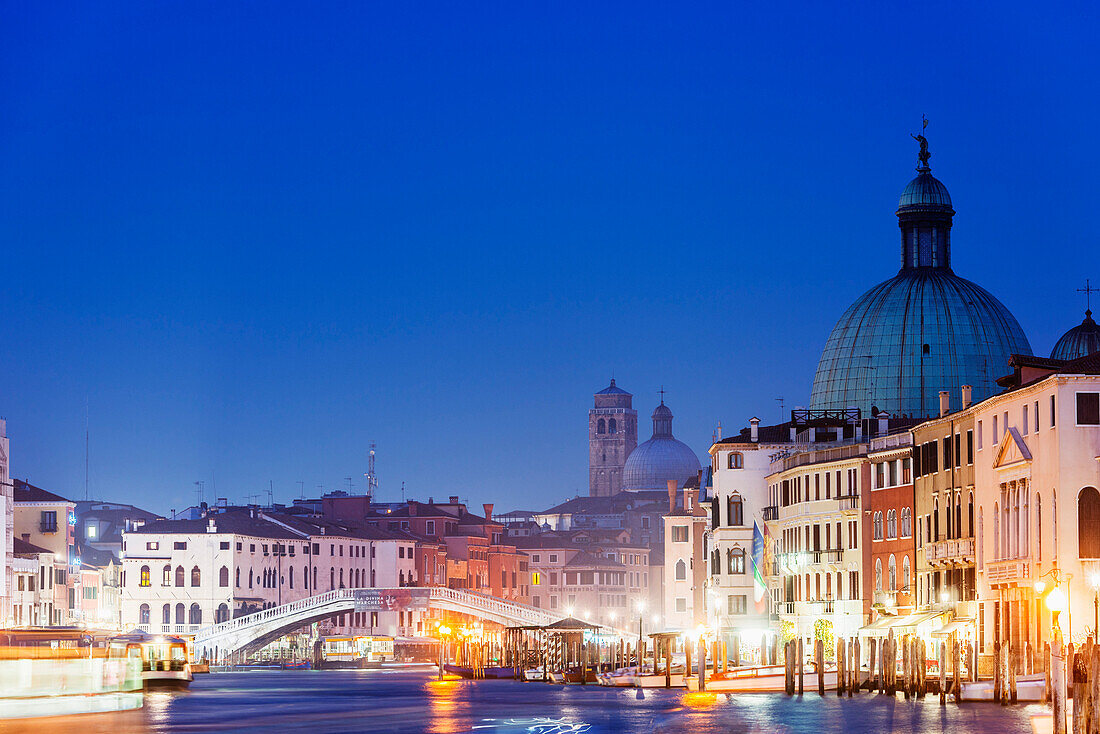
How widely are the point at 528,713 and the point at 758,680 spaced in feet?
23.0

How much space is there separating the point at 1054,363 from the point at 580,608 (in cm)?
6725

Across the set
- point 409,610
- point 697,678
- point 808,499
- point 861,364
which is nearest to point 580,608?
point 409,610

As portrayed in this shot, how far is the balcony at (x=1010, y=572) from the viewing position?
149 feet

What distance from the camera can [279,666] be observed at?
3430 inches

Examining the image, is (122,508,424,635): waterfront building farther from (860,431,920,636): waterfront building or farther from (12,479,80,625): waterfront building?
(860,431,920,636): waterfront building

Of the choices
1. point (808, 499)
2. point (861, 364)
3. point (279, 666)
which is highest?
point (861, 364)

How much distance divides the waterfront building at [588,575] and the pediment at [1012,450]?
65.6m

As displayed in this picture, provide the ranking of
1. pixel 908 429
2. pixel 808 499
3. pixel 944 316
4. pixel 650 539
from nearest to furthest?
pixel 908 429
pixel 808 499
pixel 944 316
pixel 650 539

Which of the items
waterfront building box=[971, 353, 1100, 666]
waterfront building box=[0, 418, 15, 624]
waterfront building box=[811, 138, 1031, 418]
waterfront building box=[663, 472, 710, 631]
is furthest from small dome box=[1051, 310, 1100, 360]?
waterfront building box=[0, 418, 15, 624]

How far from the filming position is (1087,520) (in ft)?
143

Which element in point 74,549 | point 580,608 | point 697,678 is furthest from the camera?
point 580,608

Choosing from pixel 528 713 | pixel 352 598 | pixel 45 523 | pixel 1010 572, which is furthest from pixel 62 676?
pixel 45 523

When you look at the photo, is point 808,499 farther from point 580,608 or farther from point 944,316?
point 580,608

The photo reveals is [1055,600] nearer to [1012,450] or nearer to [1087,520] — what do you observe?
[1087,520]
